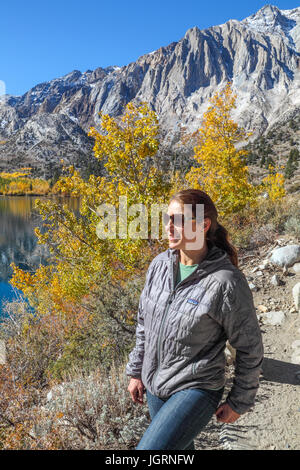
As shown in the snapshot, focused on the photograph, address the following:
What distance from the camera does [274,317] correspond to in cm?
476

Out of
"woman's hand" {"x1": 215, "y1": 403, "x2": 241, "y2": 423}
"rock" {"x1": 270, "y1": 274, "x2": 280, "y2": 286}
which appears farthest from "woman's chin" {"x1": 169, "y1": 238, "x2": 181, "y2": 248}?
"rock" {"x1": 270, "y1": 274, "x2": 280, "y2": 286}

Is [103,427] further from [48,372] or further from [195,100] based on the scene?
[195,100]

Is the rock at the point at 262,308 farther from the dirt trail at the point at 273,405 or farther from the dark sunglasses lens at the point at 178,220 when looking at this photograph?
the dark sunglasses lens at the point at 178,220

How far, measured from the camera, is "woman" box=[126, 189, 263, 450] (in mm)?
1458

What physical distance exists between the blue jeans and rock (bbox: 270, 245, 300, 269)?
5.17 m

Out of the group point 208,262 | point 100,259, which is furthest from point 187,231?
point 100,259

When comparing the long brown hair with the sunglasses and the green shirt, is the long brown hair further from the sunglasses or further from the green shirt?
the green shirt

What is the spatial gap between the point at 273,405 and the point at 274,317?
1.88 metres

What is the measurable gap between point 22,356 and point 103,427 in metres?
4.90

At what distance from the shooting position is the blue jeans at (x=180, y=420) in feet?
4.63

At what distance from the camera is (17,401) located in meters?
4.34

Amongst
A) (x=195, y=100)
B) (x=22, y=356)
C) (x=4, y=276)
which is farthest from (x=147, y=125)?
(x=195, y=100)

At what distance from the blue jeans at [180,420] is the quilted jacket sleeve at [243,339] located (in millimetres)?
135

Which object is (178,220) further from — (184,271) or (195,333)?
(195,333)
